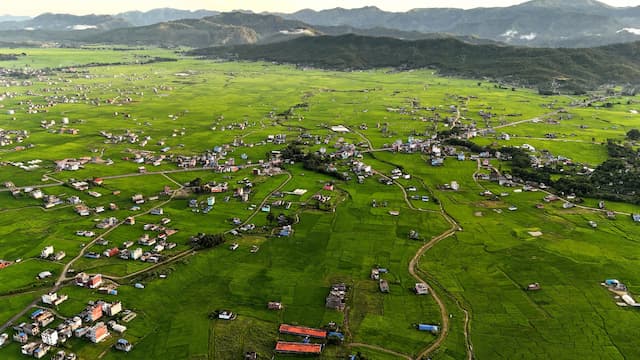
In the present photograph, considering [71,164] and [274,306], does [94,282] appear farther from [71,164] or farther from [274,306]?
[71,164]

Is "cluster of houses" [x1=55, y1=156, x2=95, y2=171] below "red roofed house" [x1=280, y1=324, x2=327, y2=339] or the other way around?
the other way around

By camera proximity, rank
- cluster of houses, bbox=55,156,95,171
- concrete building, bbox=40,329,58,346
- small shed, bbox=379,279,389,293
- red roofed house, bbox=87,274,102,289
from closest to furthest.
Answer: concrete building, bbox=40,329,58,346
red roofed house, bbox=87,274,102,289
small shed, bbox=379,279,389,293
cluster of houses, bbox=55,156,95,171

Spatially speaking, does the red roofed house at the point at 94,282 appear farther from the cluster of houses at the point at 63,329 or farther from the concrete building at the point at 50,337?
the concrete building at the point at 50,337

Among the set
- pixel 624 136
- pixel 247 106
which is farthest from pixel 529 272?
pixel 247 106

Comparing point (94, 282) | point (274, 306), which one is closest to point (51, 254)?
point (94, 282)

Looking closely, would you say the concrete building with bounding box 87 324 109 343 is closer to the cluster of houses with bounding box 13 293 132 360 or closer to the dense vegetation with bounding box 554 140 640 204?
the cluster of houses with bounding box 13 293 132 360

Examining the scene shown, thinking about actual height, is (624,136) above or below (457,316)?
above

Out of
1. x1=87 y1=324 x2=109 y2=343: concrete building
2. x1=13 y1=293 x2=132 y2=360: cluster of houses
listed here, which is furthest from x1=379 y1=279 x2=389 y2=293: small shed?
x1=87 y1=324 x2=109 y2=343: concrete building

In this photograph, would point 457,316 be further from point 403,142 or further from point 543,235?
point 403,142
